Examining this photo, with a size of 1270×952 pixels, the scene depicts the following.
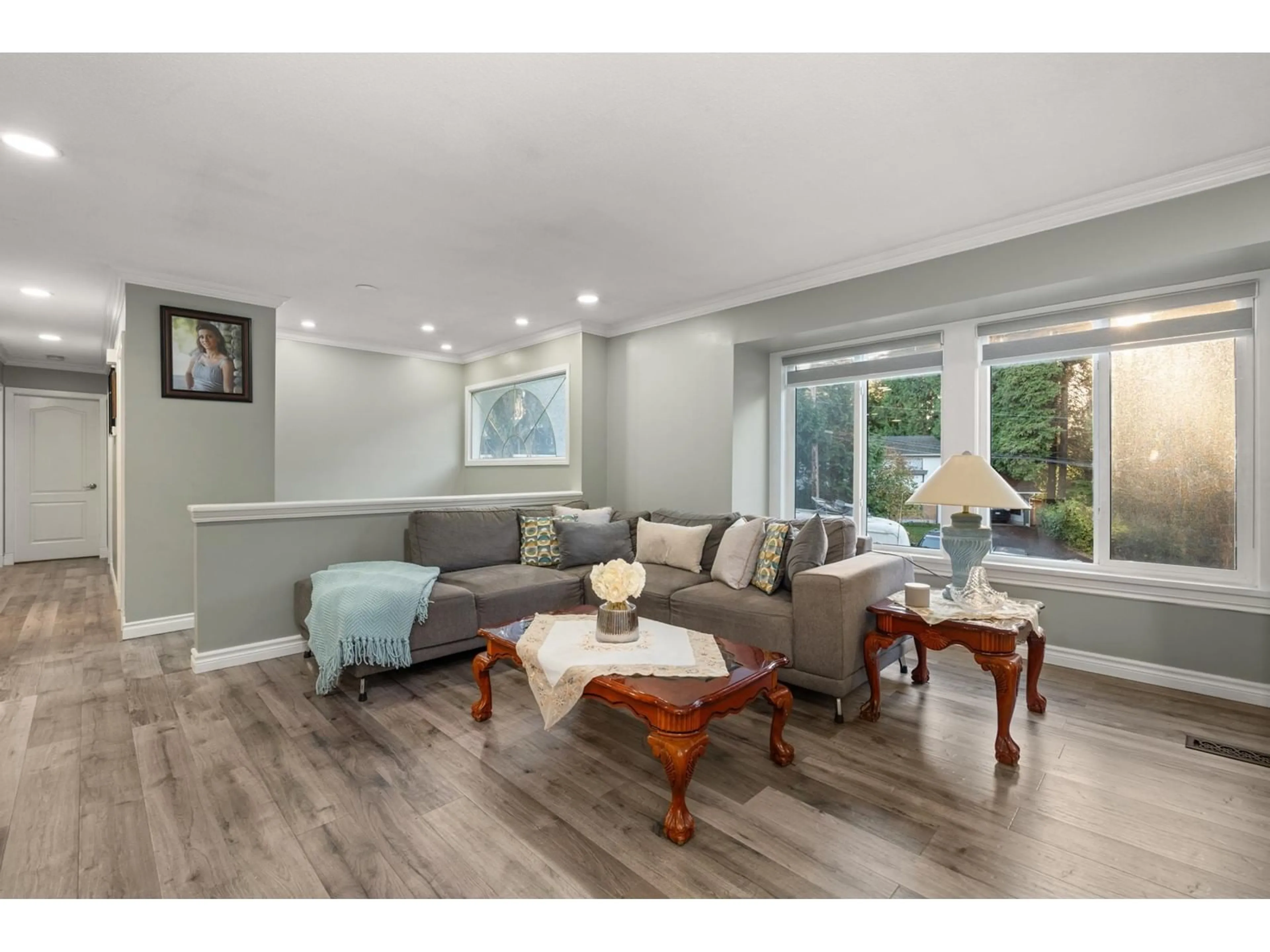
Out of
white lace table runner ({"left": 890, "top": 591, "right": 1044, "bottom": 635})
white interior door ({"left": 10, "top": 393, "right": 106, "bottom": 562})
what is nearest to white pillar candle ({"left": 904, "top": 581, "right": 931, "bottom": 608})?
white lace table runner ({"left": 890, "top": 591, "right": 1044, "bottom": 635})

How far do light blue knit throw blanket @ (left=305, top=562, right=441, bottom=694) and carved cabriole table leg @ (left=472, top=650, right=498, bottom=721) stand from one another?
1.94 ft

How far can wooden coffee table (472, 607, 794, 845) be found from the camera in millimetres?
1751

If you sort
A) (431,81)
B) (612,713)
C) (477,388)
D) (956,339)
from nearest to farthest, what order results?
(431,81) → (612,713) → (956,339) → (477,388)

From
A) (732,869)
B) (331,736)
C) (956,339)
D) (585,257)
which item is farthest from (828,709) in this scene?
(585,257)

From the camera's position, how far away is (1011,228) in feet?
9.68

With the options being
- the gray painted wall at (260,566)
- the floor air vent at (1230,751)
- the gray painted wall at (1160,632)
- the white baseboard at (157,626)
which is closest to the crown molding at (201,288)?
the gray painted wall at (260,566)

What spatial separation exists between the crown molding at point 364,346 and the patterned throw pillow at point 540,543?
3.32 meters

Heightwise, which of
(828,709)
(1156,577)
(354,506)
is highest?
(354,506)

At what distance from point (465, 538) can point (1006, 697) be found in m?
3.13

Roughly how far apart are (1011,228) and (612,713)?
10.6ft

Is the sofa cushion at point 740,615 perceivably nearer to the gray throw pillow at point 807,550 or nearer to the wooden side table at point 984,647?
the gray throw pillow at point 807,550

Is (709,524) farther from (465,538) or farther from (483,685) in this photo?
(483,685)

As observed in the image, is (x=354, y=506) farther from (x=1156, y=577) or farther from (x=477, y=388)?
(x=1156, y=577)

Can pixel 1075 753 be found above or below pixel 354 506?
below
